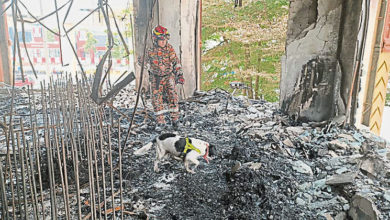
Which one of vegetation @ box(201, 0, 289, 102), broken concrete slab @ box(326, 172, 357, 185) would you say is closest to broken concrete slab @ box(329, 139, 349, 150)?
broken concrete slab @ box(326, 172, 357, 185)

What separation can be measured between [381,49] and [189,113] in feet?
10.6

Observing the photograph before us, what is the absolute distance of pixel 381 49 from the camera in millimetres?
4305

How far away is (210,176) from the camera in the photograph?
2.61 metres

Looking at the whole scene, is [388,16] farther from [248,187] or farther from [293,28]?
[248,187]

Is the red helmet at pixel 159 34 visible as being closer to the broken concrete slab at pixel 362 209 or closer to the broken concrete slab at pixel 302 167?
the broken concrete slab at pixel 302 167

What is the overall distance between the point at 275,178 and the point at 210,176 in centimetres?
59

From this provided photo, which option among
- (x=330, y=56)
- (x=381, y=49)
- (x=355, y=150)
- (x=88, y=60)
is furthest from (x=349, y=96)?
(x=88, y=60)

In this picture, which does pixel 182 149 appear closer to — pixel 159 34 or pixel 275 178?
pixel 275 178

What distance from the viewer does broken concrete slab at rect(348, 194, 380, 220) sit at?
1770 millimetres

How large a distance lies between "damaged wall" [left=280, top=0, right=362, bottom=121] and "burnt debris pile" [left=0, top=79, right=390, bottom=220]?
295 millimetres

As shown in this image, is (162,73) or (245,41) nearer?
(162,73)

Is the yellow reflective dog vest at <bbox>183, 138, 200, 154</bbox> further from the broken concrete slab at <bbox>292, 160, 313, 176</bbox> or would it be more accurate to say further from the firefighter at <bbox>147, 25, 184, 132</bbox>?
the firefighter at <bbox>147, 25, 184, 132</bbox>

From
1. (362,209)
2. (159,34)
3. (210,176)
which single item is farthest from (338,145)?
(159,34)

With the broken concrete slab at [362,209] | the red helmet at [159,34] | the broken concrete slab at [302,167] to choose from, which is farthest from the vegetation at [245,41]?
the broken concrete slab at [362,209]
